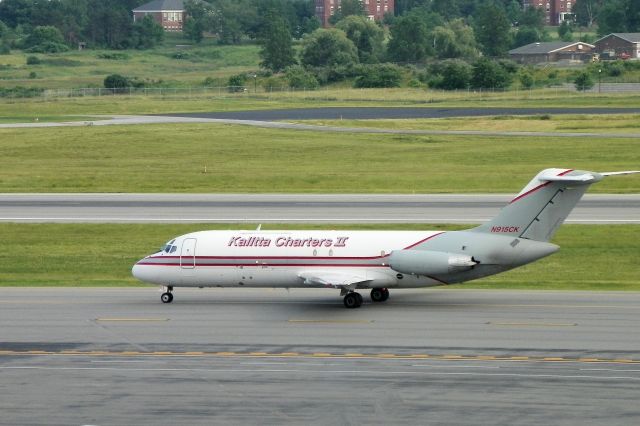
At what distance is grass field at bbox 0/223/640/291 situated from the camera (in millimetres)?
49594

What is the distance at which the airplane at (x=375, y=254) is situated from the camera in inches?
1602

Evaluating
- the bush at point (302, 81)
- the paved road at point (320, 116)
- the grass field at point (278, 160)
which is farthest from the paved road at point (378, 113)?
the bush at point (302, 81)

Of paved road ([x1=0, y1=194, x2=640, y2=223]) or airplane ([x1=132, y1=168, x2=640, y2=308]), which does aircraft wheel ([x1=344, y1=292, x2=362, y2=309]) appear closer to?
airplane ([x1=132, y1=168, x2=640, y2=308])

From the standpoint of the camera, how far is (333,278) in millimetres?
41812

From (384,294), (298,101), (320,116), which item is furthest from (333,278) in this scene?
(298,101)

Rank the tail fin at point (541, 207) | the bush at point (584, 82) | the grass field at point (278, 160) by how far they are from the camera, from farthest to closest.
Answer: the bush at point (584, 82), the grass field at point (278, 160), the tail fin at point (541, 207)

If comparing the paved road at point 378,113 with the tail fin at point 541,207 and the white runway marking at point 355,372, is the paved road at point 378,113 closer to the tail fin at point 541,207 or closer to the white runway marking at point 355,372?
the tail fin at point 541,207

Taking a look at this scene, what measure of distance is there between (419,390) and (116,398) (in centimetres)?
829

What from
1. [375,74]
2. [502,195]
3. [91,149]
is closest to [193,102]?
[375,74]

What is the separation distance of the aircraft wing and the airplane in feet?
0.12

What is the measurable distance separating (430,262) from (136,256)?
2026 cm

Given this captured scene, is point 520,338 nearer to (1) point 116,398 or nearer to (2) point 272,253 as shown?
(2) point 272,253

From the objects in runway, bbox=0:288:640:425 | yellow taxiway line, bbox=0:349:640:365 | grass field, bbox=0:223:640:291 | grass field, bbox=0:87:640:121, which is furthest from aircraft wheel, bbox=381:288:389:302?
grass field, bbox=0:87:640:121

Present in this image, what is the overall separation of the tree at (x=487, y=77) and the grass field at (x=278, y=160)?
171ft
